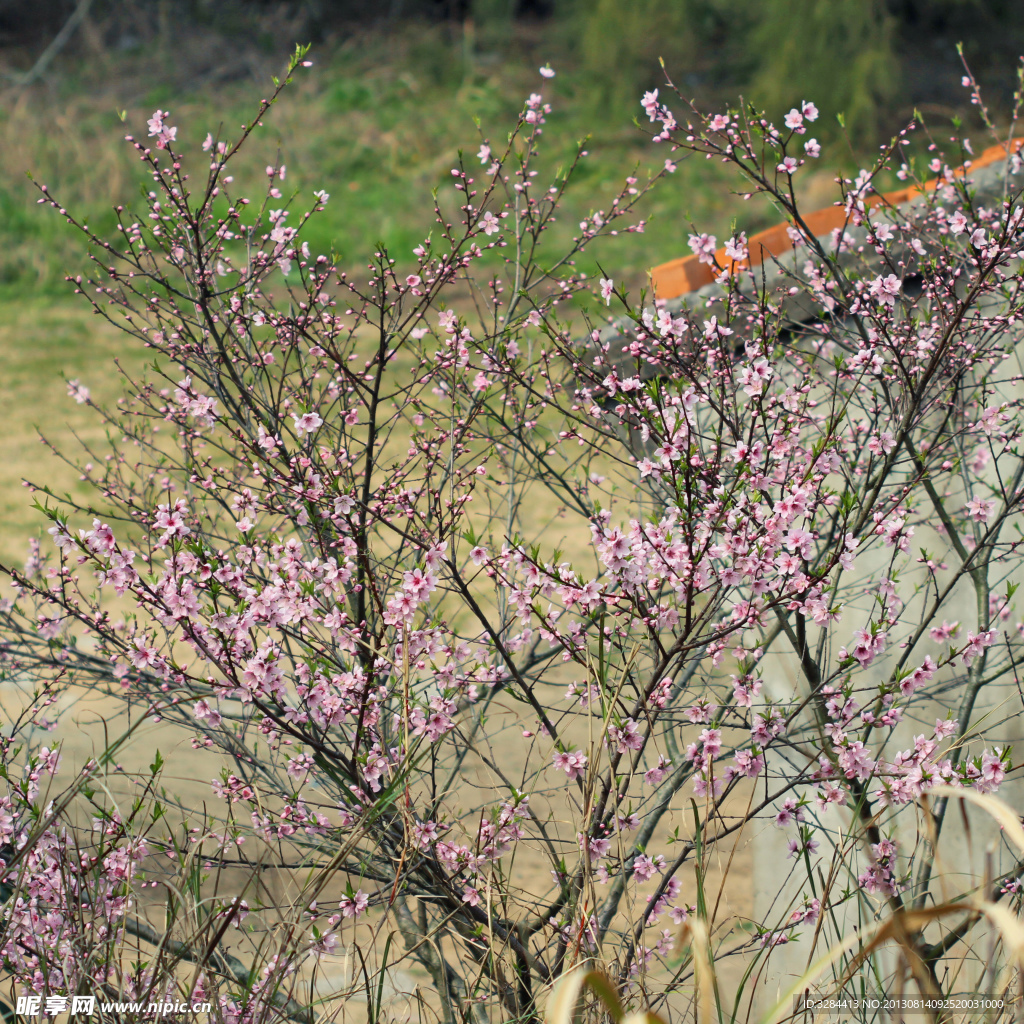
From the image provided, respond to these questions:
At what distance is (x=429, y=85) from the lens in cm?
1828

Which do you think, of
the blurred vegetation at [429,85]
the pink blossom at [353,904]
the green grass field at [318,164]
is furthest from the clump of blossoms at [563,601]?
the blurred vegetation at [429,85]

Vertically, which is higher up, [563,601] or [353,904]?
[563,601]

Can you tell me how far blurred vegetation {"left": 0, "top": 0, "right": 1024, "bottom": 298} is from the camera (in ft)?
45.9

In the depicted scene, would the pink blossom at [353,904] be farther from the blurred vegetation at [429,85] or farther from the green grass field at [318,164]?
the blurred vegetation at [429,85]

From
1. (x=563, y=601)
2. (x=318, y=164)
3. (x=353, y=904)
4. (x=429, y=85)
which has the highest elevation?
(x=429, y=85)

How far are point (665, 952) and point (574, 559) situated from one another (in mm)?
4762

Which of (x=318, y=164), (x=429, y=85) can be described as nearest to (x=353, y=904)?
(x=318, y=164)

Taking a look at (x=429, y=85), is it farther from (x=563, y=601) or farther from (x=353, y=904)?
(x=353, y=904)

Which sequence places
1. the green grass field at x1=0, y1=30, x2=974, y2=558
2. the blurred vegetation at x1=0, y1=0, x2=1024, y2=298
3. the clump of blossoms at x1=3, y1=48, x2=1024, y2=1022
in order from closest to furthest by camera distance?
1. the clump of blossoms at x1=3, y1=48, x2=1024, y2=1022
2. the green grass field at x1=0, y1=30, x2=974, y2=558
3. the blurred vegetation at x1=0, y1=0, x2=1024, y2=298

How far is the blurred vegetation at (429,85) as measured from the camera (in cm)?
1399

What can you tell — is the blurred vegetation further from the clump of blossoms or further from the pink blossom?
the pink blossom

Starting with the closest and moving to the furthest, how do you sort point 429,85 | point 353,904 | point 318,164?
point 353,904 → point 318,164 → point 429,85

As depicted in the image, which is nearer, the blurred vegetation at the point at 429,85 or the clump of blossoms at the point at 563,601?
the clump of blossoms at the point at 563,601

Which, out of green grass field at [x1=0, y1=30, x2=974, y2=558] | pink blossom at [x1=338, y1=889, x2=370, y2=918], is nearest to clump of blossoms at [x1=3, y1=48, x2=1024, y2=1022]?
pink blossom at [x1=338, y1=889, x2=370, y2=918]
